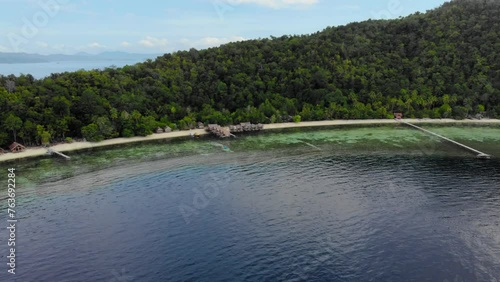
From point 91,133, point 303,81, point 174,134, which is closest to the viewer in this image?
point 91,133

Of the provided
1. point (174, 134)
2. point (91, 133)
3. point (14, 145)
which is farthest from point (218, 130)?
point (14, 145)

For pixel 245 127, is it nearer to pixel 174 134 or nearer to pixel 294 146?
pixel 174 134

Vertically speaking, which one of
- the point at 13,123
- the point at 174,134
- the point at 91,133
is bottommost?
the point at 174,134

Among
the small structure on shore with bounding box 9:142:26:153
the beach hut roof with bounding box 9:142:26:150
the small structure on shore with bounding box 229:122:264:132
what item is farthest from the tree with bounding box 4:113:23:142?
the small structure on shore with bounding box 229:122:264:132

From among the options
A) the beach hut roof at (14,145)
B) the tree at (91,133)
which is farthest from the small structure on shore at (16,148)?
the tree at (91,133)

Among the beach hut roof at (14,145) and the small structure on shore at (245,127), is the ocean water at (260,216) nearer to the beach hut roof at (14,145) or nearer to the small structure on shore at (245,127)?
the beach hut roof at (14,145)
